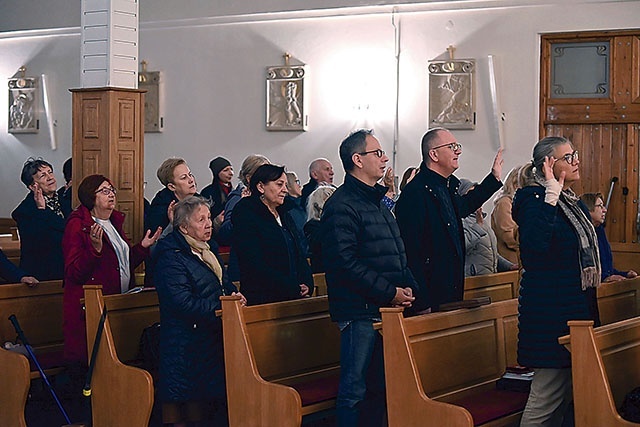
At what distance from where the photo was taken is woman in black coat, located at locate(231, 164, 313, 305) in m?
5.66

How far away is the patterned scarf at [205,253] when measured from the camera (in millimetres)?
5383

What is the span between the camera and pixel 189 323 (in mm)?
5285

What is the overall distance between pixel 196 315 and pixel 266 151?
8692 mm

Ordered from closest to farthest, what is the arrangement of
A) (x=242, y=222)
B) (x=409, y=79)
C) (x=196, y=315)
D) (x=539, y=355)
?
(x=539, y=355), (x=196, y=315), (x=242, y=222), (x=409, y=79)

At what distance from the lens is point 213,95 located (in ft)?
46.4

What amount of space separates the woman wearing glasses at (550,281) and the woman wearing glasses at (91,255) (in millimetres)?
2424

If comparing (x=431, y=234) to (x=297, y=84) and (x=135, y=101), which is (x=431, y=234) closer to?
(x=135, y=101)

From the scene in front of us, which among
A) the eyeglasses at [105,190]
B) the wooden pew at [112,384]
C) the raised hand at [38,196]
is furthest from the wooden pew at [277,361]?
the raised hand at [38,196]

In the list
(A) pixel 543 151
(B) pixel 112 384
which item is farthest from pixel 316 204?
(A) pixel 543 151

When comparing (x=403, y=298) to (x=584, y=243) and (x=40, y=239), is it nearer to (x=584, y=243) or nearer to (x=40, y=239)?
(x=584, y=243)

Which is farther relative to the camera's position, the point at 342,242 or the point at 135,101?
the point at 135,101

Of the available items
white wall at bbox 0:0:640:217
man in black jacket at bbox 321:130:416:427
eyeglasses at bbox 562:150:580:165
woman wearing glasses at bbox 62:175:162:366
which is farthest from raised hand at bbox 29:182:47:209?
white wall at bbox 0:0:640:217

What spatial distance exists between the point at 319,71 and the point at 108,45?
18.3ft

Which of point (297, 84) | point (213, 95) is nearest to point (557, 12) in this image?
point (297, 84)
